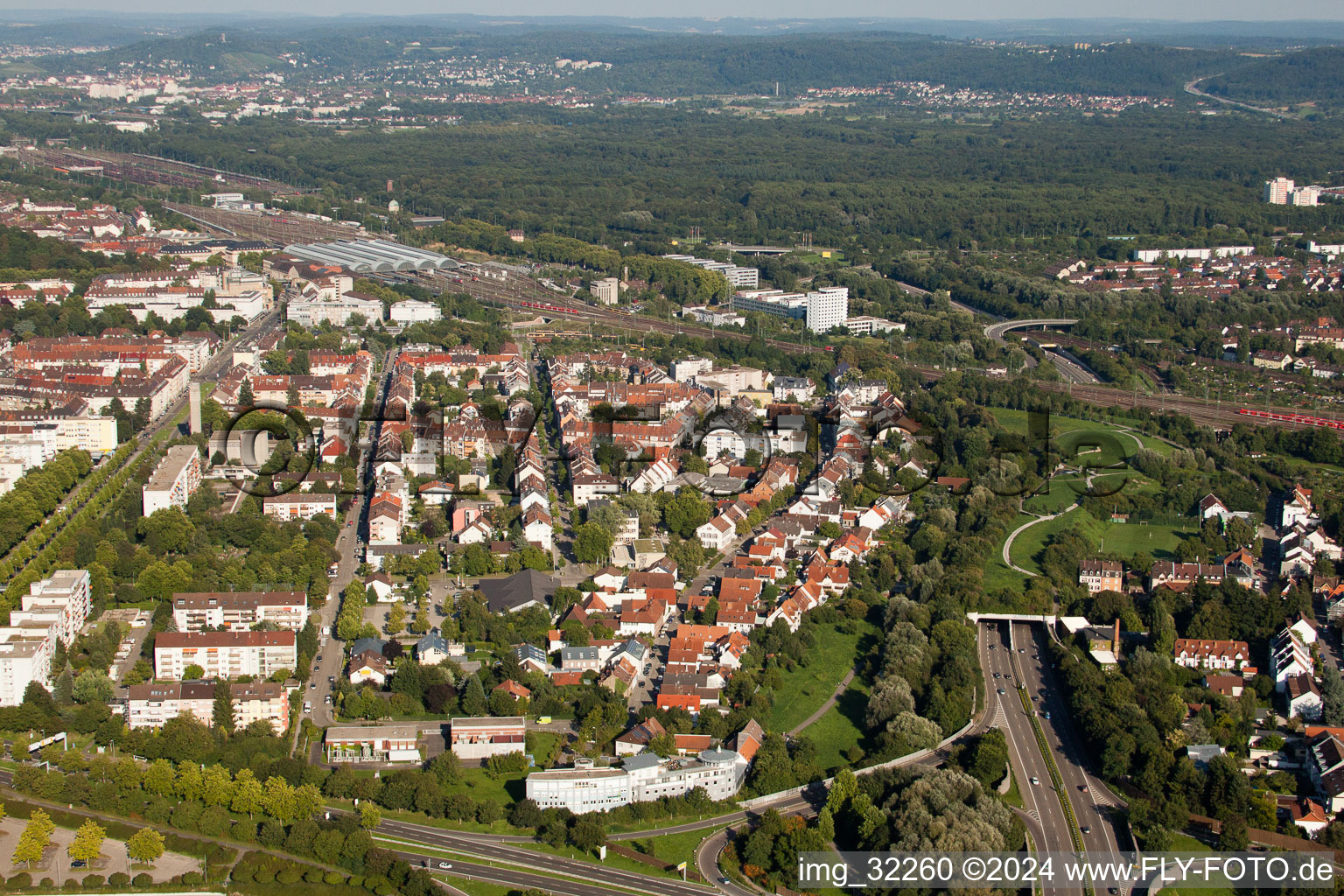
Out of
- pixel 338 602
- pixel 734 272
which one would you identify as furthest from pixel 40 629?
pixel 734 272

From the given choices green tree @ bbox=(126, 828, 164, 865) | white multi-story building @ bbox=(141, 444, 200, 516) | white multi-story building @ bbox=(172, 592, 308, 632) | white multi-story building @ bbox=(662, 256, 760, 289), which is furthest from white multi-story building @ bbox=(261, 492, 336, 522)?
white multi-story building @ bbox=(662, 256, 760, 289)

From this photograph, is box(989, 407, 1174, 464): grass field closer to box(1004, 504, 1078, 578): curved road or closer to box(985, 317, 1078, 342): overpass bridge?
box(1004, 504, 1078, 578): curved road

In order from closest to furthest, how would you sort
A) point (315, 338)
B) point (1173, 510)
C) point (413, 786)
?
point (413, 786) < point (1173, 510) < point (315, 338)

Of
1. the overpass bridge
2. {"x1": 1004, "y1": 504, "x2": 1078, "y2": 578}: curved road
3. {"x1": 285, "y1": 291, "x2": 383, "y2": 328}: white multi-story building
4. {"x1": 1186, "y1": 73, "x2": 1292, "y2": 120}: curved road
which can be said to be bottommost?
the overpass bridge

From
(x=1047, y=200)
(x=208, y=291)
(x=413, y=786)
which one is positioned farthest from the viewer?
(x=1047, y=200)

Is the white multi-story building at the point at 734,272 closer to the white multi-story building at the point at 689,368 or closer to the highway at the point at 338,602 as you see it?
the white multi-story building at the point at 689,368

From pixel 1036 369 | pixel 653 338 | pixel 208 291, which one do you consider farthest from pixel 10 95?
pixel 1036 369

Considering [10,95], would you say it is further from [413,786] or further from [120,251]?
[413,786]
